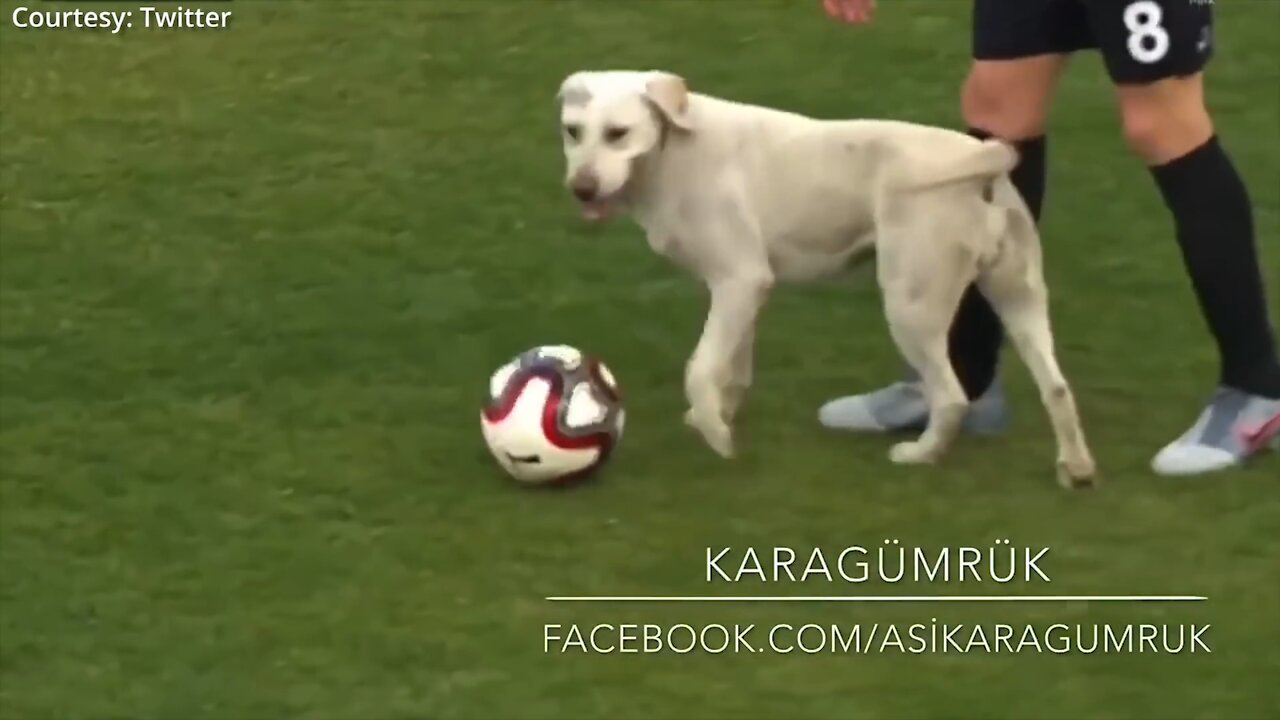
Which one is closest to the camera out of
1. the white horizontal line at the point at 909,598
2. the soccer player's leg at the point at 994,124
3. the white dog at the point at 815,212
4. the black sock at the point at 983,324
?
the white horizontal line at the point at 909,598

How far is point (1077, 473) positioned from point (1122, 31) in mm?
668

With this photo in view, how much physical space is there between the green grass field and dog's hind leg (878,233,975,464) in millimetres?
106

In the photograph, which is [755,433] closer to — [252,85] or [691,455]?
[691,455]

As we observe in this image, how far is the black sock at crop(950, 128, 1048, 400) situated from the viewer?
3656 mm

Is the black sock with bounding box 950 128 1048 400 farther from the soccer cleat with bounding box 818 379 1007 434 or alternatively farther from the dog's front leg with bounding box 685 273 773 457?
the dog's front leg with bounding box 685 273 773 457

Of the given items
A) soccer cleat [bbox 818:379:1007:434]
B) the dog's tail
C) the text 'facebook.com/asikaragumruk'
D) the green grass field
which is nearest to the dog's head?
the dog's tail

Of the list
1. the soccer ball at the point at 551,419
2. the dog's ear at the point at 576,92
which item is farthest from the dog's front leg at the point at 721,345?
the dog's ear at the point at 576,92

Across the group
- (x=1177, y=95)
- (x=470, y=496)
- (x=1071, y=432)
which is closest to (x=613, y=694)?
(x=470, y=496)

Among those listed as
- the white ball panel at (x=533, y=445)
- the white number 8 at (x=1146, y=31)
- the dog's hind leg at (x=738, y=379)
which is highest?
the white number 8 at (x=1146, y=31)

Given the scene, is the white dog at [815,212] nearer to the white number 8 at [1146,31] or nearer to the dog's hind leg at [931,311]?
the dog's hind leg at [931,311]

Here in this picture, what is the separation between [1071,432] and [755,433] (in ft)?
1.81

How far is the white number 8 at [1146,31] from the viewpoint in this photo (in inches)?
130

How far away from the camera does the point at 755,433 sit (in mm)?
3756

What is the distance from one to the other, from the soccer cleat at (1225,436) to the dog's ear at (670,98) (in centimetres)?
91
